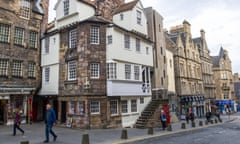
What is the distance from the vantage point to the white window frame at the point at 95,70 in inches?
674

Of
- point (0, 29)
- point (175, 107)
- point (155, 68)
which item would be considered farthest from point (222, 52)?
point (0, 29)

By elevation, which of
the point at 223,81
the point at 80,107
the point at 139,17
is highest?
the point at 139,17

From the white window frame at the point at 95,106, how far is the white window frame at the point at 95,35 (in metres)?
5.09

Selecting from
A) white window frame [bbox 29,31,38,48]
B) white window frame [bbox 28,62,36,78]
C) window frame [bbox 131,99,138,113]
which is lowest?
window frame [bbox 131,99,138,113]

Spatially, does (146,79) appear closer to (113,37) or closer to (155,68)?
(155,68)

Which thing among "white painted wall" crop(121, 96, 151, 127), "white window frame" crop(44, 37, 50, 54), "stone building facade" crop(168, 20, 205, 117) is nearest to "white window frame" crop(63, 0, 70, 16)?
"white window frame" crop(44, 37, 50, 54)

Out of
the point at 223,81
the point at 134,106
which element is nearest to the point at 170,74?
the point at 134,106

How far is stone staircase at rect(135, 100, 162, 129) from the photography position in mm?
18961

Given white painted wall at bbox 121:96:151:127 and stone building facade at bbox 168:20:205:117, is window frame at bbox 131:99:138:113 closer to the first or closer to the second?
white painted wall at bbox 121:96:151:127

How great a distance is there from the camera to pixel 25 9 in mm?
21234

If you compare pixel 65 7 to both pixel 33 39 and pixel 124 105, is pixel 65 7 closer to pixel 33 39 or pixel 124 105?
pixel 33 39

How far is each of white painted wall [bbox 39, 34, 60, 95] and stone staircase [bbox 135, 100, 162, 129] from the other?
336 inches

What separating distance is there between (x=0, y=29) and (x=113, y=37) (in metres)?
10.8

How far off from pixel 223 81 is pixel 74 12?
50.8 m
